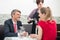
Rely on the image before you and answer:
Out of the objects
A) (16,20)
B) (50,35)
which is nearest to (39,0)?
(16,20)

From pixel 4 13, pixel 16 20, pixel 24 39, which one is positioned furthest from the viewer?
pixel 4 13

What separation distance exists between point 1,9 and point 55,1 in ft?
5.00

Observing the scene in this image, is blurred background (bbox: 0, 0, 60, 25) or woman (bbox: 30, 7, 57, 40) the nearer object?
woman (bbox: 30, 7, 57, 40)

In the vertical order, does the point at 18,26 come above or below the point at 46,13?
below

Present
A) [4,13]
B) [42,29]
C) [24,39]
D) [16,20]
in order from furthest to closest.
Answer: [4,13], [16,20], [24,39], [42,29]

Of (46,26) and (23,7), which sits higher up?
(23,7)

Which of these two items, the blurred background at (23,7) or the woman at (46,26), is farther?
the blurred background at (23,7)

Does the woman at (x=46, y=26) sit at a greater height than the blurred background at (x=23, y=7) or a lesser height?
lesser

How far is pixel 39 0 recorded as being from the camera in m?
3.72

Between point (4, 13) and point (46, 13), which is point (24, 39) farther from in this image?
point (4, 13)

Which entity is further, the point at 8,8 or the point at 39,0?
the point at 8,8

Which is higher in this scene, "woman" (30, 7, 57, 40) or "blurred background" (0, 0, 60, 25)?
"blurred background" (0, 0, 60, 25)

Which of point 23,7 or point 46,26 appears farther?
point 23,7

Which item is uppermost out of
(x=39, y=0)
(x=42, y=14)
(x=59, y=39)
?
(x=39, y=0)
